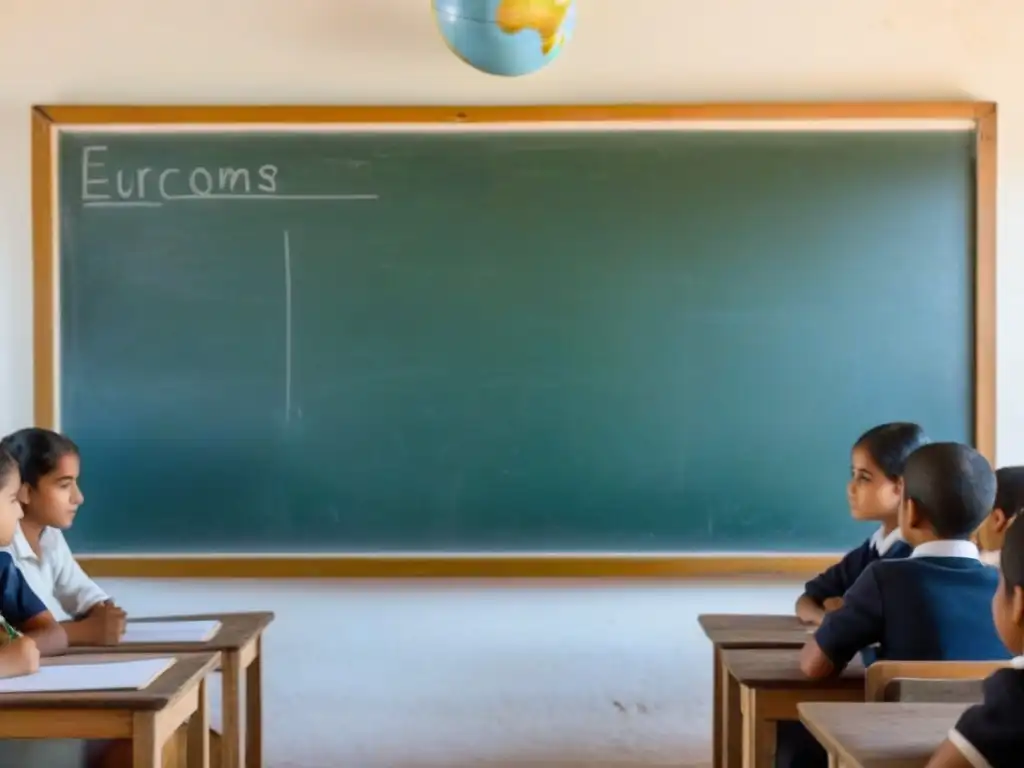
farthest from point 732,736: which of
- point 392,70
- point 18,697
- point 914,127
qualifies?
point 392,70

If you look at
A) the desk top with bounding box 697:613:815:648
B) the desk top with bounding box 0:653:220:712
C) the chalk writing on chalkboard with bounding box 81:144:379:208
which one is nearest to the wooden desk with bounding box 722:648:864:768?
the desk top with bounding box 697:613:815:648

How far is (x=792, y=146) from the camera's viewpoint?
10.2 feet

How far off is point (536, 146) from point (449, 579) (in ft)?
4.61

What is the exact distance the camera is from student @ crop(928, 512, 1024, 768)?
4.23ft

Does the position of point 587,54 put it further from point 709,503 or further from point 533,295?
point 709,503

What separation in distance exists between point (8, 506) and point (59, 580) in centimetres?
45

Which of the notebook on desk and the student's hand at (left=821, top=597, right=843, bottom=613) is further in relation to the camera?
the student's hand at (left=821, top=597, right=843, bottom=613)

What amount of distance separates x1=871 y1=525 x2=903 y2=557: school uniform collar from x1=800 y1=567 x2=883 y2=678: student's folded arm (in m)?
0.51

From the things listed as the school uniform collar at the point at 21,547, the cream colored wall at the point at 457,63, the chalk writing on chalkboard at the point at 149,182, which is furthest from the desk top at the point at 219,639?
the chalk writing on chalkboard at the point at 149,182

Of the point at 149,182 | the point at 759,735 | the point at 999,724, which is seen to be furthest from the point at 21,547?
the point at 999,724

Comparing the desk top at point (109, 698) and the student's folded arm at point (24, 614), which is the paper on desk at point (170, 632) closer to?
the student's folded arm at point (24, 614)

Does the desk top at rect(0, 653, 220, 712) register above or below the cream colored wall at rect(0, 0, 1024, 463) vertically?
below

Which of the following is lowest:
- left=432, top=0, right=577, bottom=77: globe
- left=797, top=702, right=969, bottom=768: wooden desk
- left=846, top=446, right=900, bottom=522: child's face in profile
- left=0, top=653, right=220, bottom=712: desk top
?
left=0, top=653, right=220, bottom=712: desk top

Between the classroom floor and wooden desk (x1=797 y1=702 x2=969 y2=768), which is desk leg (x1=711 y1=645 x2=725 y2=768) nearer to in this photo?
the classroom floor
